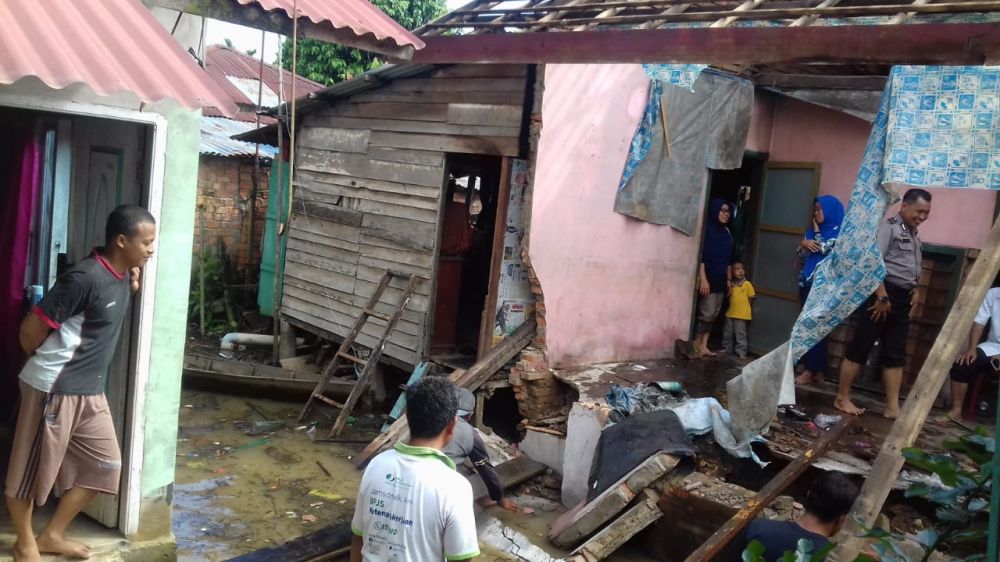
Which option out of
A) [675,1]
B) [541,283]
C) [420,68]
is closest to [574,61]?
[675,1]

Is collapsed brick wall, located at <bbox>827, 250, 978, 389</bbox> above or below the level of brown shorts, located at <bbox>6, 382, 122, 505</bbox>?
above

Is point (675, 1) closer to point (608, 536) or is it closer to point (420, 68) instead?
point (420, 68)

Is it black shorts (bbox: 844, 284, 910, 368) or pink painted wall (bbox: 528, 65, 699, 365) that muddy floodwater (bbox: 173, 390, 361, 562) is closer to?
pink painted wall (bbox: 528, 65, 699, 365)

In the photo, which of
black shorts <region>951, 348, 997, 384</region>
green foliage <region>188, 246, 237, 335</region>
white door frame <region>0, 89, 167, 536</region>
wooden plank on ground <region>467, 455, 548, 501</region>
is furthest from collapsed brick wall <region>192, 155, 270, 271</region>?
black shorts <region>951, 348, 997, 384</region>

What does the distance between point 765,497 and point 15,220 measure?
4681 millimetres

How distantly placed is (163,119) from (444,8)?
15603 millimetres

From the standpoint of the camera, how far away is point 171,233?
12.7 feet

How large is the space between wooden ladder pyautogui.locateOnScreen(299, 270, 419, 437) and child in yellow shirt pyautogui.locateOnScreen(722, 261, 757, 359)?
361 cm

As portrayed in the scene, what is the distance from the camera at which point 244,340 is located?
1083 centimetres

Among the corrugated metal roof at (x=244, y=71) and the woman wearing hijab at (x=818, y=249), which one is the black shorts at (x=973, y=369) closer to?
the woman wearing hijab at (x=818, y=249)

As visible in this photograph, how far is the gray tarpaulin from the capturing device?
8047 mm

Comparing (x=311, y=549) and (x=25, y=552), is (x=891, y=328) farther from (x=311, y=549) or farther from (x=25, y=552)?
(x=25, y=552)

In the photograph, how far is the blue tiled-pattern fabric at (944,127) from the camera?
4785 millimetres

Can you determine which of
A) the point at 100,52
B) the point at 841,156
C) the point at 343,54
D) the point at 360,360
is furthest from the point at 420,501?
the point at 343,54
